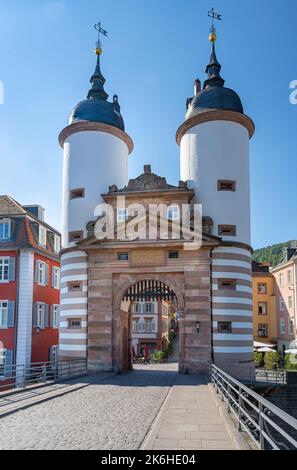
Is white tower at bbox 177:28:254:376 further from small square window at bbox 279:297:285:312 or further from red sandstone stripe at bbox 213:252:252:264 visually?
small square window at bbox 279:297:285:312

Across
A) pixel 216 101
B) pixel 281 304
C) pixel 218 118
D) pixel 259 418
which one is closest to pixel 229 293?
pixel 218 118

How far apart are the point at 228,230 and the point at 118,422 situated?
16393 millimetres

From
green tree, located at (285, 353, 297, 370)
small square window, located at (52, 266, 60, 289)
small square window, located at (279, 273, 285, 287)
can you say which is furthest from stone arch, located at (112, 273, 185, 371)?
small square window, located at (279, 273, 285, 287)

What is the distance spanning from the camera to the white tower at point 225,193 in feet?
78.4

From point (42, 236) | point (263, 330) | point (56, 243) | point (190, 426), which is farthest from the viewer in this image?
point (263, 330)

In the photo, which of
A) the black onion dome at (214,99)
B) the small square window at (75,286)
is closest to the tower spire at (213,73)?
the black onion dome at (214,99)

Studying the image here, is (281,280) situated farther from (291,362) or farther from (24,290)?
(24,290)

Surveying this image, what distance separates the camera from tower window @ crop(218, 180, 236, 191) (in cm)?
2636

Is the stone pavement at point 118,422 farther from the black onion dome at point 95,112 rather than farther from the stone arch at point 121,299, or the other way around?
the black onion dome at point 95,112

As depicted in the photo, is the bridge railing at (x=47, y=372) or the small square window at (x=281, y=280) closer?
the bridge railing at (x=47, y=372)

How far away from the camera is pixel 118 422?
1075cm

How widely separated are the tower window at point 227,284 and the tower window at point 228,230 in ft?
8.62

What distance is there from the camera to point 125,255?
24.9 meters
